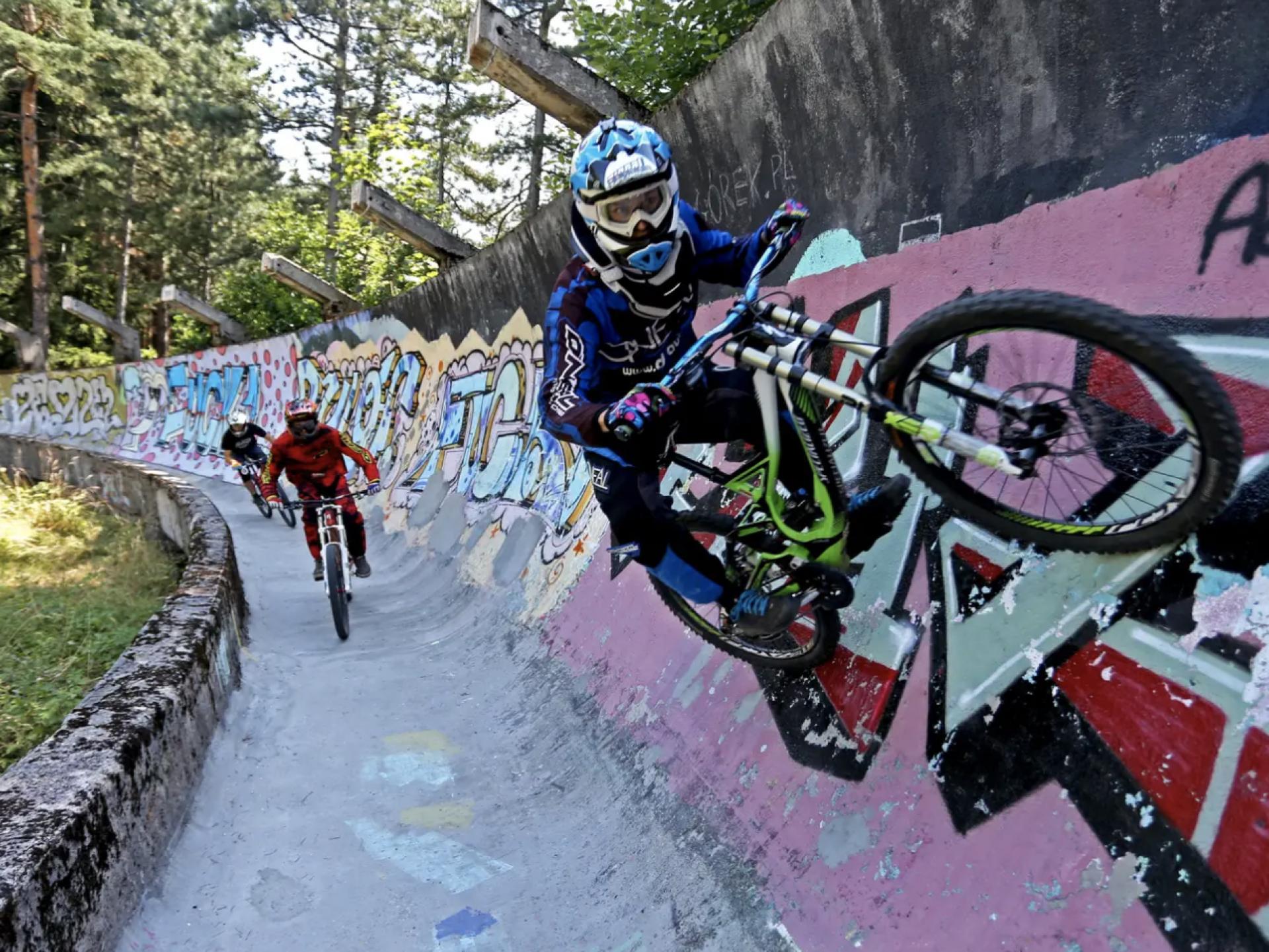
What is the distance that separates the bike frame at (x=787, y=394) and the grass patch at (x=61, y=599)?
15.6ft

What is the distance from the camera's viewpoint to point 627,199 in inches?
125

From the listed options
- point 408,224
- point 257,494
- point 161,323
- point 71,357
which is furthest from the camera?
point 161,323

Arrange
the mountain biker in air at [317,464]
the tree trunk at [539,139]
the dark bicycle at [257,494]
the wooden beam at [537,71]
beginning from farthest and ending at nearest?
the tree trunk at [539,139]
the dark bicycle at [257,494]
the mountain biker in air at [317,464]
the wooden beam at [537,71]

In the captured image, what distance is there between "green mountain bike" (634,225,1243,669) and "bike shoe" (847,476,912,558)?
6cm

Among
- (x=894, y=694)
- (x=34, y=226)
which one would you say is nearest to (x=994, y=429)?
(x=894, y=694)

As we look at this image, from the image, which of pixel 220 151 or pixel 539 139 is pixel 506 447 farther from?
pixel 220 151

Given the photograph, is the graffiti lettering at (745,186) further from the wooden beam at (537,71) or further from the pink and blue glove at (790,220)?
the pink and blue glove at (790,220)

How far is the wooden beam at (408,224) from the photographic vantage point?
447 inches

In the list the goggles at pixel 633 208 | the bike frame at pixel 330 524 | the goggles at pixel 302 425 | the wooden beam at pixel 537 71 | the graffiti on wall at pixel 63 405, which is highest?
the wooden beam at pixel 537 71

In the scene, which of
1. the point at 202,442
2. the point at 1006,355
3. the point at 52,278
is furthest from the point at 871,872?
the point at 52,278

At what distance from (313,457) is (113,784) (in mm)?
5461

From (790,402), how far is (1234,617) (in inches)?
60.5

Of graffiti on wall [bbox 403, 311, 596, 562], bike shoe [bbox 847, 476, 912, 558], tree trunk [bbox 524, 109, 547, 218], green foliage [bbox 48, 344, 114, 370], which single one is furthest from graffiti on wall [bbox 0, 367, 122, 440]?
bike shoe [bbox 847, 476, 912, 558]

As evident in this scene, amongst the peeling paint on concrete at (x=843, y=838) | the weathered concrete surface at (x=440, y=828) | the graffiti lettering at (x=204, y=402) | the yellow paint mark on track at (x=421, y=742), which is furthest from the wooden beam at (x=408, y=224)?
the graffiti lettering at (x=204, y=402)
